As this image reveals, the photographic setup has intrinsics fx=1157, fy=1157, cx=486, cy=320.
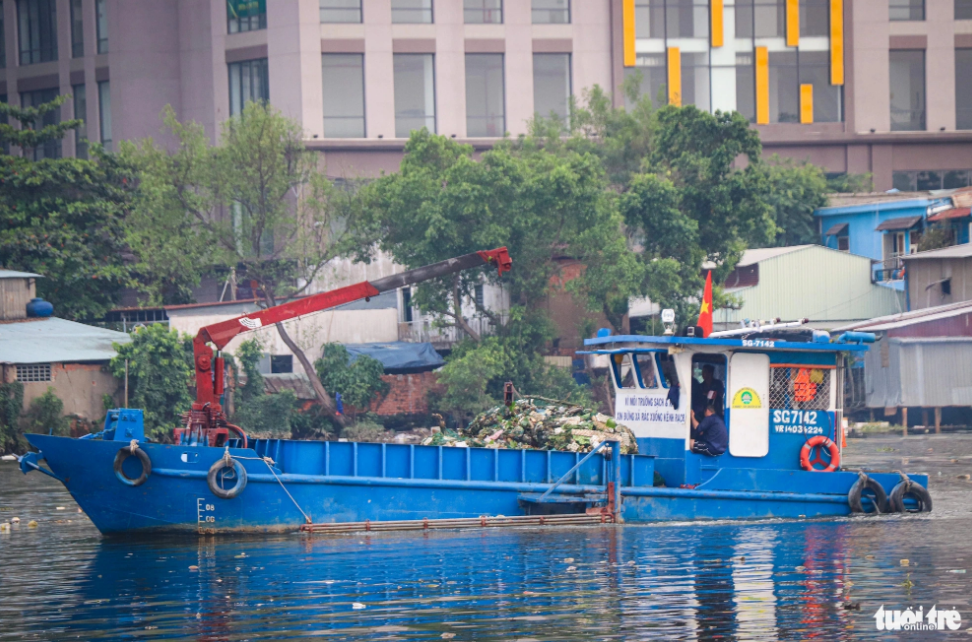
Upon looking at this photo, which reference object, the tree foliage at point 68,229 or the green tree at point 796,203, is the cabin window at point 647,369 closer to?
the tree foliage at point 68,229

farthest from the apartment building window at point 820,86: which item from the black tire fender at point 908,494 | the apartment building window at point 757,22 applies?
the black tire fender at point 908,494

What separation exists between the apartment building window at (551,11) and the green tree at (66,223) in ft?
61.7

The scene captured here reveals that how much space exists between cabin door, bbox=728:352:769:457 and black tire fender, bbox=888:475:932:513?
1.92m

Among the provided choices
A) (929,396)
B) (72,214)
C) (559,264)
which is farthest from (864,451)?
(72,214)

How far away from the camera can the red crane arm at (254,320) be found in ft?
48.3

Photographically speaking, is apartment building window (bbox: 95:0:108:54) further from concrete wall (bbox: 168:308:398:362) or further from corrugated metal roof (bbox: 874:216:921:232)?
corrugated metal roof (bbox: 874:216:921:232)

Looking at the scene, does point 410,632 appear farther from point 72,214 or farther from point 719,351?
point 72,214

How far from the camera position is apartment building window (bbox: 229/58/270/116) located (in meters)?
44.7

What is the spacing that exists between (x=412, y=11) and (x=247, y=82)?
6.99 metres

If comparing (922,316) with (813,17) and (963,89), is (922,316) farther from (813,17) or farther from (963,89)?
(963,89)

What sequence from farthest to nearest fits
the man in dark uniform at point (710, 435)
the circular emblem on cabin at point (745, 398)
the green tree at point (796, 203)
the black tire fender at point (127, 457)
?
the green tree at point (796, 203), the circular emblem on cabin at point (745, 398), the man in dark uniform at point (710, 435), the black tire fender at point (127, 457)

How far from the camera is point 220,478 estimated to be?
13.9 meters

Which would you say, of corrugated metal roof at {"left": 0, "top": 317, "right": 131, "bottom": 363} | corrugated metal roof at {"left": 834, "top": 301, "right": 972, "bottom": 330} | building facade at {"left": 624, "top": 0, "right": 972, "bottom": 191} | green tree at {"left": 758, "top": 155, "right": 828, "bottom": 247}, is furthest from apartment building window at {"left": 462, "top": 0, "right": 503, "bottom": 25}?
corrugated metal roof at {"left": 0, "top": 317, "right": 131, "bottom": 363}

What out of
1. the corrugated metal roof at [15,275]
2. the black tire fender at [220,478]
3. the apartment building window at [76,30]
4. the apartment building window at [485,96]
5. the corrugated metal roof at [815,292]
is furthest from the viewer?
the apartment building window at [76,30]
